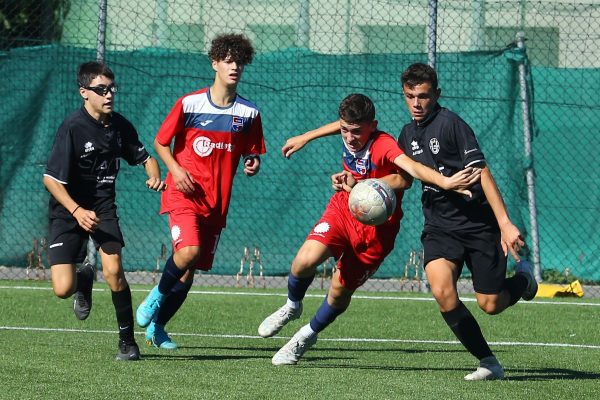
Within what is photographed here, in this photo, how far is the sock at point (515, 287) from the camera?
7094 mm

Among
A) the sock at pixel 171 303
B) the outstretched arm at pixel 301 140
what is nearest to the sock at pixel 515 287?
the outstretched arm at pixel 301 140

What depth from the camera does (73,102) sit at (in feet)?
43.3

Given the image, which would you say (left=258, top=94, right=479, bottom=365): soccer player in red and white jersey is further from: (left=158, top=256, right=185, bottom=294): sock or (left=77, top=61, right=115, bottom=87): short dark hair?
(left=77, top=61, right=115, bottom=87): short dark hair

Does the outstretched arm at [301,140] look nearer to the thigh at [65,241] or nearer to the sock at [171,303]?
the sock at [171,303]

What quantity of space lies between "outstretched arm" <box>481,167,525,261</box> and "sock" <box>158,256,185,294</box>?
2394mm

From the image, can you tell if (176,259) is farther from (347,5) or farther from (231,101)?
(347,5)

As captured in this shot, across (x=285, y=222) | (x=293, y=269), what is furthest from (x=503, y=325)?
(x=285, y=222)

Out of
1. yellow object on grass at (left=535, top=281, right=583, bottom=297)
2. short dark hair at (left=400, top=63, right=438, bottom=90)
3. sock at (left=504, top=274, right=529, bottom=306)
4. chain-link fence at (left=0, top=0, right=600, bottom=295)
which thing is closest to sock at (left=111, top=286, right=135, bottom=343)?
short dark hair at (left=400, top=63, right=438, bottom=90)

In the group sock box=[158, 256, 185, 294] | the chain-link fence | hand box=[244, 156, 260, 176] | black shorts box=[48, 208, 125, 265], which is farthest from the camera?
the chain-link fence

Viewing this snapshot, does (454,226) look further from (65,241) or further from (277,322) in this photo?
(65,241)

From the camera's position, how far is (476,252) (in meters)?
6.86

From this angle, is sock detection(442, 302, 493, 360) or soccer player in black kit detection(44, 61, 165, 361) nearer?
sock detection(442, 302, 493, 360)

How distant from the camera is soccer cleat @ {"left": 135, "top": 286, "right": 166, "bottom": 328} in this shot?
795 cm

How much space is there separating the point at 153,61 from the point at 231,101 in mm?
5355
